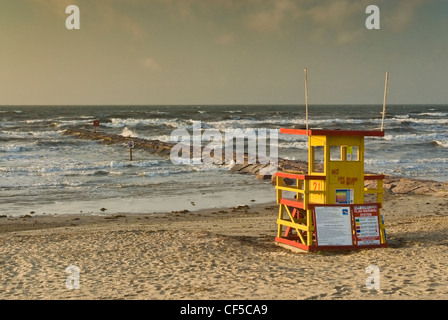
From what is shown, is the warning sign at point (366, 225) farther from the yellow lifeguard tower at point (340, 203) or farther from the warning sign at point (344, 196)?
the warning sign at point (344, 196)

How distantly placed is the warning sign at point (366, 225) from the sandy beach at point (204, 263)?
0.30m

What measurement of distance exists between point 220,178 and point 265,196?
5.23 metres

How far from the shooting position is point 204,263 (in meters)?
10.3

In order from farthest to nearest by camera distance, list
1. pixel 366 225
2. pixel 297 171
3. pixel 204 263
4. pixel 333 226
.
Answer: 1. pixel 297 171
2. pixel 366 225
3. pixel 333 226
4. pixel 204 263

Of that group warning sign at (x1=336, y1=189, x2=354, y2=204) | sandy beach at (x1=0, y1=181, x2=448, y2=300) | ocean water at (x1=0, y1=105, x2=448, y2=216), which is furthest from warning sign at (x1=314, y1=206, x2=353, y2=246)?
ocean water at (x1=0, y1=105, x2=448, y2=216)

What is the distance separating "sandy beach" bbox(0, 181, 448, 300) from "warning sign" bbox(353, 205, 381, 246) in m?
0.30

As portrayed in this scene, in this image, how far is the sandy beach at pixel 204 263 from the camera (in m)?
8.32

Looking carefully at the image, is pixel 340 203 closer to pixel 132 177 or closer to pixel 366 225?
pixel 366 225

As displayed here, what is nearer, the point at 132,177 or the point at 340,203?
the point at 340,203

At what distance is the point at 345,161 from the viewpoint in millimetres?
11422

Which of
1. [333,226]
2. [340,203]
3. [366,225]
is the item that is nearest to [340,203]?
[340,203]

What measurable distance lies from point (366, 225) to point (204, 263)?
3479 millimetres
